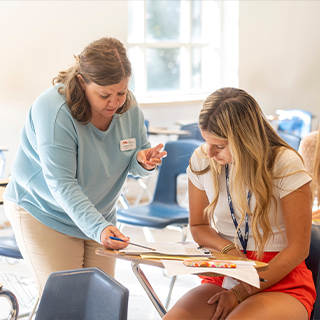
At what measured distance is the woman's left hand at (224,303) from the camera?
1.44m

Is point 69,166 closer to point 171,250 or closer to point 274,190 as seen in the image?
point 171,250

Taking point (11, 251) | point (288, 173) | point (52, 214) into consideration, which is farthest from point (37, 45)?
point (288, 173)

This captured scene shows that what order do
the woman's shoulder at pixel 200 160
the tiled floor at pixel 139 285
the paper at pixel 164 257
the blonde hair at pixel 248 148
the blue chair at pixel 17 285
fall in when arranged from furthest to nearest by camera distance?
the tiled floor at pixel 139 285
the blue chair at pixel 17 285
the woman's shoulder at pixel 200 160
the blonde hair at pixel 248 148
the paper at pixel 164 257

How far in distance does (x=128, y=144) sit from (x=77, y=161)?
0.85ft

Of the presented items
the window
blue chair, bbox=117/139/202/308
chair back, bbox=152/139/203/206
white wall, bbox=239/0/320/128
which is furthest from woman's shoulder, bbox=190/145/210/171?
white wall, bbox=239/0/320/128

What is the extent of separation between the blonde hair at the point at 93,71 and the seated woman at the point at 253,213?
1.20 feet

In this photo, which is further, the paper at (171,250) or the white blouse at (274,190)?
the white blouse at (274,190)

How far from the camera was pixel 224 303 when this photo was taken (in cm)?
144

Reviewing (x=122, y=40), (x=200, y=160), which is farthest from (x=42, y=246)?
(x=122, y=40)

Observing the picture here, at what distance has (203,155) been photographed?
1.76m

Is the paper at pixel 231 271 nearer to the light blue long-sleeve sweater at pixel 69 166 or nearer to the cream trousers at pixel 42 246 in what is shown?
the light blue long-sleeve sweater at pixel 69 166

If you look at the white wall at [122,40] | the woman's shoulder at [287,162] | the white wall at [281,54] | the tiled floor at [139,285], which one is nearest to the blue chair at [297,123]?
the white wall at [281,54]

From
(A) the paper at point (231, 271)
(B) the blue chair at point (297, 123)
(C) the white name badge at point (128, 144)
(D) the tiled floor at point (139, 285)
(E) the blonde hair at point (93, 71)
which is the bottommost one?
(D) the tiled floor at point (139, 285)

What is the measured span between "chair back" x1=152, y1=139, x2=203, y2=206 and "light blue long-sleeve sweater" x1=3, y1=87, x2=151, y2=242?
1.25 meters
